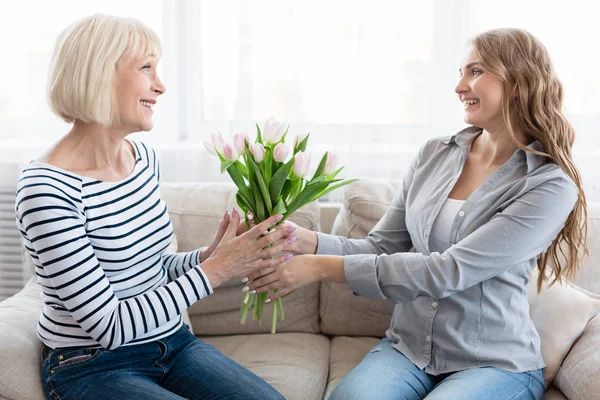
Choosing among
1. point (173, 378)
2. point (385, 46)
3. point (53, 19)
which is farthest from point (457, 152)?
point (53, 19)

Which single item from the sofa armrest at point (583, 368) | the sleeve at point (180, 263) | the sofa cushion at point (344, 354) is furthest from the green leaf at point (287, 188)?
the sofa armrest at point (583, 368)

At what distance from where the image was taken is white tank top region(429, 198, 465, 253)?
1901 mm

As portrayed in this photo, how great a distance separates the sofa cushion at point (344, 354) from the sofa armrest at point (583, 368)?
0.62m

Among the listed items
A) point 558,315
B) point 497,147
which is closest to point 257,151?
point 497,147

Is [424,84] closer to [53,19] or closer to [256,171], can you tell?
[256,171]

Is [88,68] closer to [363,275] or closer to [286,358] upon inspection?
[363,275]

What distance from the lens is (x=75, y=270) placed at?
1551 mm

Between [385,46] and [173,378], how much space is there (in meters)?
1.58

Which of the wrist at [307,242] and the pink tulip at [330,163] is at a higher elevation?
the pink tulip at [330,163]

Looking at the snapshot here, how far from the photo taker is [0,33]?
2.81 m

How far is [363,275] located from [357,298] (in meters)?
0.56

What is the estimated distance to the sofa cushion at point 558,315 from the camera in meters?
1.93

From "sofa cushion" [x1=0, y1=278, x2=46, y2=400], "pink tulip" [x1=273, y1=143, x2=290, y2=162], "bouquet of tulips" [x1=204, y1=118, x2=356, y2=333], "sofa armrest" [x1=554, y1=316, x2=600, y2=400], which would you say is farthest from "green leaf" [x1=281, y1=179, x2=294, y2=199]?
"sofa armrest" [x1=554, y1=316, x2=600, y2=400]

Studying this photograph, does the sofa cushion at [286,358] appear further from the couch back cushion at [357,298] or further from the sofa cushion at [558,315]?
the sofa cushion at [558,315]
